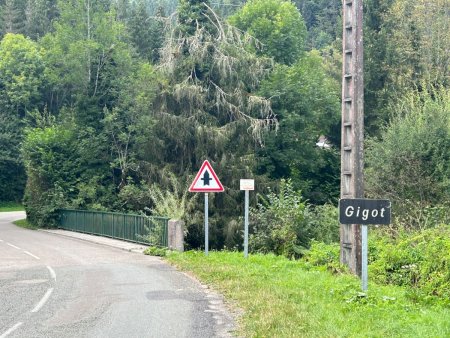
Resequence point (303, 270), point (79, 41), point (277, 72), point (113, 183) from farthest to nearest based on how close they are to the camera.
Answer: point (79, 41), point (277, 72), point (113, 183), point (303, 270)

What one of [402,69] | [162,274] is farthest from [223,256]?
[402,69]

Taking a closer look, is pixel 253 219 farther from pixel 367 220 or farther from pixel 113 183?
pixel 113 183

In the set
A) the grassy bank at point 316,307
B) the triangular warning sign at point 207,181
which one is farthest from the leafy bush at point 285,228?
the grassy bank at point 316,307

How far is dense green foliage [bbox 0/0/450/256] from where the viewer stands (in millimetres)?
32375

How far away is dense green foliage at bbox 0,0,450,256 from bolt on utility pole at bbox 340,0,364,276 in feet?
26.8

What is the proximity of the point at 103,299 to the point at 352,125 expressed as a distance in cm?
671

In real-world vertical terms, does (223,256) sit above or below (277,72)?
below

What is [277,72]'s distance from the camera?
47.3 m

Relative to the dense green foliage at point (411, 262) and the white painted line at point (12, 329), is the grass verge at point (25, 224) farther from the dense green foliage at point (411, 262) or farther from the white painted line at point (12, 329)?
the white painted line at point (12, 329)

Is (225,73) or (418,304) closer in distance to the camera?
(418,304)

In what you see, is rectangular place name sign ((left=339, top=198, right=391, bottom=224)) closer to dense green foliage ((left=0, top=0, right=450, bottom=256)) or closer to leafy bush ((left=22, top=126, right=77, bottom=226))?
dense green foliage ((left=0, top=0, right=450, bottom=256))

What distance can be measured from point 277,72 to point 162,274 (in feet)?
99.2

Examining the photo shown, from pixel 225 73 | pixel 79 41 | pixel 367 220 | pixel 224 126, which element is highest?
pixel 79 41

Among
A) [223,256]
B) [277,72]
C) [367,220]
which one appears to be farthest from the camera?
[277,72]
